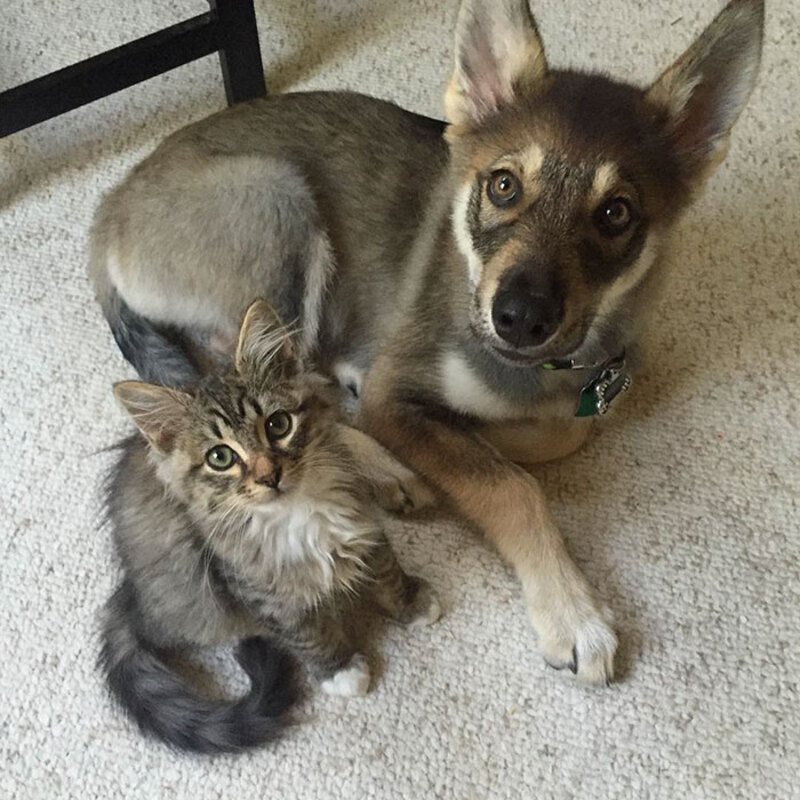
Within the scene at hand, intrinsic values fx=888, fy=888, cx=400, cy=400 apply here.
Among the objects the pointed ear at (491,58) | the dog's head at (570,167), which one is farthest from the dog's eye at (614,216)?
the pointed ear at (491,58)

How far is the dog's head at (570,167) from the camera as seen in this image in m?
1.42

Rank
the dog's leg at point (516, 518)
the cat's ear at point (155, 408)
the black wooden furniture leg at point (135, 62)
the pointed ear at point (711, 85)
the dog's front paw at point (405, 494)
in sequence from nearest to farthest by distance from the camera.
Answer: the cat's ear at point (155, 408), the pointed ear at point (711, 85), the dog's leg at point (516, 518), the dog's front paw at point (405, 494), the black wooden furniture leg at point (135, 62)

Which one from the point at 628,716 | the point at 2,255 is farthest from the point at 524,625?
the point at 2,255

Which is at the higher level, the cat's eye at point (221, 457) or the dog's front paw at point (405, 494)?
the cat's eye at point (221, 457)

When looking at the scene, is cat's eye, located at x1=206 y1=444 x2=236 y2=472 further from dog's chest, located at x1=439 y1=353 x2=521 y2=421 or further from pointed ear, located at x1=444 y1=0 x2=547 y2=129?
pointed ear, located at x1=444 y1=0 x2=547 y2=129

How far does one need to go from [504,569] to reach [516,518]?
0.14 metres

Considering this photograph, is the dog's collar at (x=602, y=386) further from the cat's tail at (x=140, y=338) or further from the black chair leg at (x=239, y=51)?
the black chair leg at (x=239, y=51)

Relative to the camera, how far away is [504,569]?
177cm

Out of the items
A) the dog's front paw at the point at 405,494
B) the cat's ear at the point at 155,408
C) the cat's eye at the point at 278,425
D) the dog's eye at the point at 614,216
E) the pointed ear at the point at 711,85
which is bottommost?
the dog's front paw at the point at 405,494

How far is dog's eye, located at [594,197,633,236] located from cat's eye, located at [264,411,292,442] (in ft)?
1.96

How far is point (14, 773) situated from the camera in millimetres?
1588

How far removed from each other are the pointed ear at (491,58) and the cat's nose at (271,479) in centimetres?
74

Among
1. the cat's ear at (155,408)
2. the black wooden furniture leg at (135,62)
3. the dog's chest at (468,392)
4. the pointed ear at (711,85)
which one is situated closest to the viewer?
the cat's ear at (155,408)

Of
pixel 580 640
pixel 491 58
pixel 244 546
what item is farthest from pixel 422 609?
pixel 491 58
